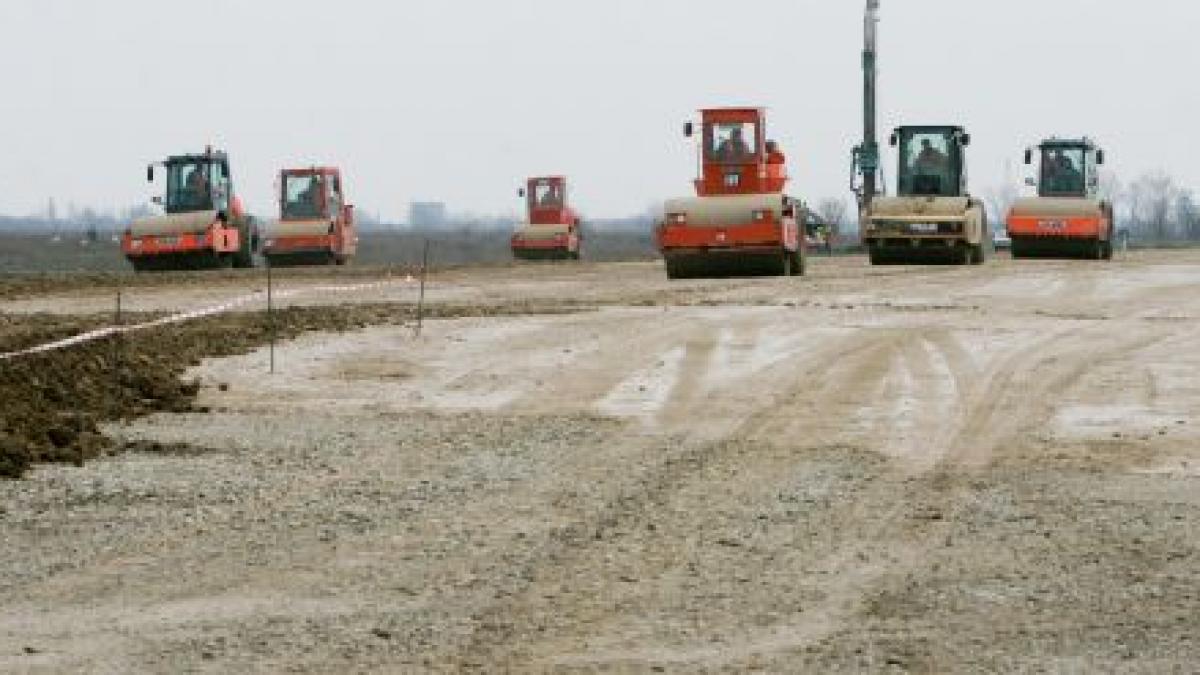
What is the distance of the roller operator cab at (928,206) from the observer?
1480 inches

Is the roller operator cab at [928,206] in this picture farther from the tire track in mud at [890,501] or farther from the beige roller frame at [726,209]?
the tire track in mud at [890,501]

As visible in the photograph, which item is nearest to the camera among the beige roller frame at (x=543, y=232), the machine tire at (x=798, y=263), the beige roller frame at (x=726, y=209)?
the beige roller frame at (x=726, y=209)

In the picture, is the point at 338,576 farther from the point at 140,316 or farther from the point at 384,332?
the point at 140,316

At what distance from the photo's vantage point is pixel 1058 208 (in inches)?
1655

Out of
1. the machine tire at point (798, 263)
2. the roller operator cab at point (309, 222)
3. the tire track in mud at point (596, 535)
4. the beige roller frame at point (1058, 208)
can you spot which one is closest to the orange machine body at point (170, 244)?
the roller operator cab at point (309, 222)

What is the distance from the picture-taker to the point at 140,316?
76.4 ft

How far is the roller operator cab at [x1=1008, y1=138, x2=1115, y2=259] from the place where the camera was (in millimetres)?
41812

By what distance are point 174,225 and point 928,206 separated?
15866 mm

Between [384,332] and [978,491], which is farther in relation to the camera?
[384,332]

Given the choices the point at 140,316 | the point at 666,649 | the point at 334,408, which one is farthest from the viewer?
the point at 140,316

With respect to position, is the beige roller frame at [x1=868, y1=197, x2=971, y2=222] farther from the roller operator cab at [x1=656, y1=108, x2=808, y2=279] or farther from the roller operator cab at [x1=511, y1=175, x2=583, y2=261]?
the roller operator cab at [x1=511, y1=175, x2=583, y2=261]

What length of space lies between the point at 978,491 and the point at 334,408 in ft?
19.8

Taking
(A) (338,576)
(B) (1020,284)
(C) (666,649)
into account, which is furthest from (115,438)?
(B) (1020,284)

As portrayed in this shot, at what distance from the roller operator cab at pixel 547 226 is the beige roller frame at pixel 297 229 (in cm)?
983
